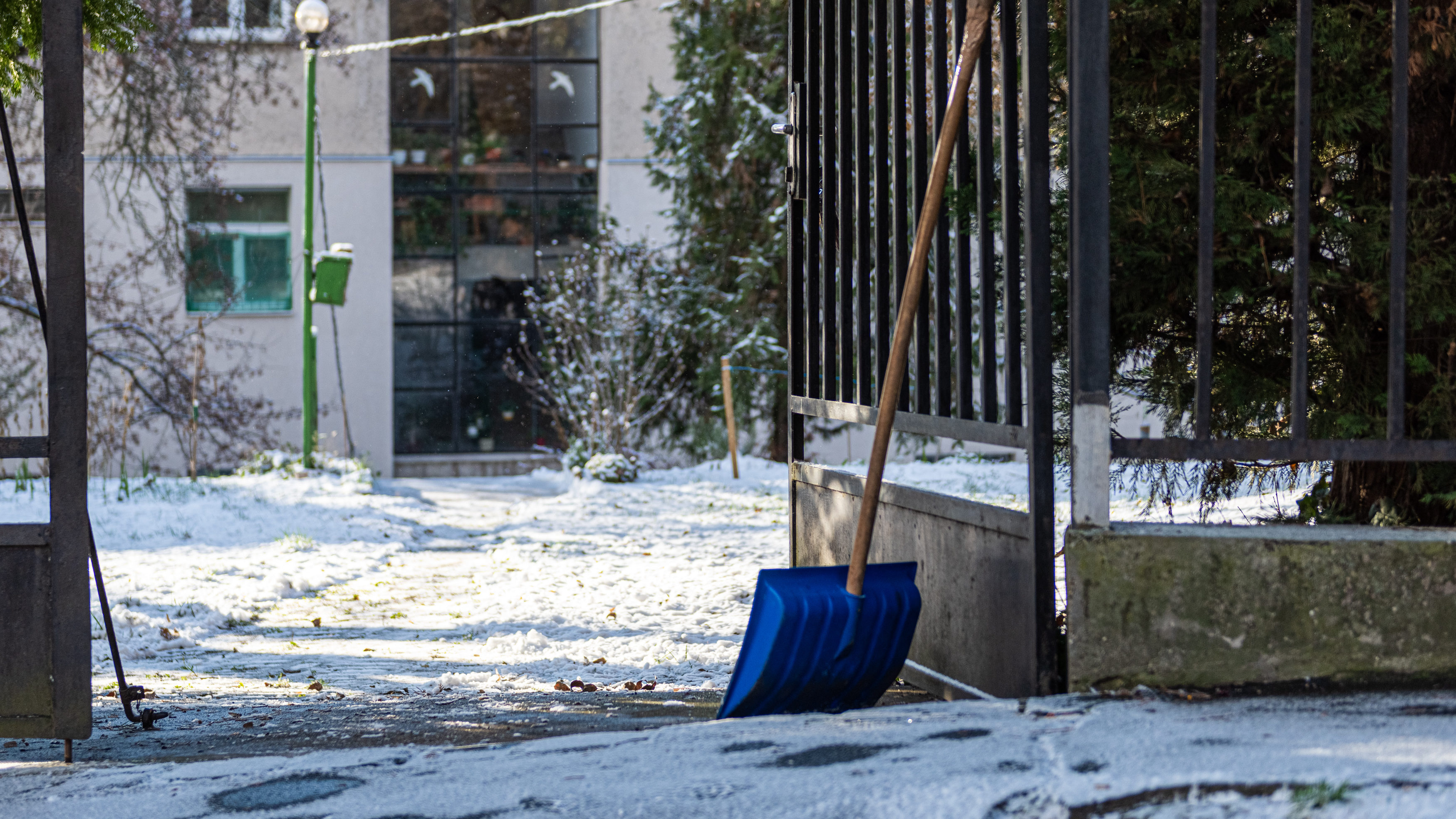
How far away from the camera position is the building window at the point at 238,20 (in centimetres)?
1512

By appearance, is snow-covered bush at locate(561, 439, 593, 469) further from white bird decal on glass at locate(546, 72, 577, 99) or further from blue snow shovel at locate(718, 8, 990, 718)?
blue snow shovel at locate(718, 8, 990, 718)

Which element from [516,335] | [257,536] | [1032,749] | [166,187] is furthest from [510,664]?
[516,335]

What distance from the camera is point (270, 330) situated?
18.8 metres

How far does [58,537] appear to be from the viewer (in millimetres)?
3672

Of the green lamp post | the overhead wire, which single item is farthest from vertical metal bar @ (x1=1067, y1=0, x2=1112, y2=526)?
the green lamp post

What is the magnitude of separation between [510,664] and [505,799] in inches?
110

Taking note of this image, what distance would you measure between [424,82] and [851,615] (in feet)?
57.2

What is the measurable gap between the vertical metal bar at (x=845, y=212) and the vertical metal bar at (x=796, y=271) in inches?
18.2

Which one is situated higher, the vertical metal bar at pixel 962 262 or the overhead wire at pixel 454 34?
the overhead wire at pixel 454 34

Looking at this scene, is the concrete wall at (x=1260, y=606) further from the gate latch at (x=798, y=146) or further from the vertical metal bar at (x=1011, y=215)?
the gate latch at (x=798, y=146)

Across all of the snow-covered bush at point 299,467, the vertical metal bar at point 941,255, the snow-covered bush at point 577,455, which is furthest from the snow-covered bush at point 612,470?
the vertical metal bar at point 941,255

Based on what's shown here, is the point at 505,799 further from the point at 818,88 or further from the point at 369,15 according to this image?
the point at 369,15

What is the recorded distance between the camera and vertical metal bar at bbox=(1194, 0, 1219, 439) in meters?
3.41

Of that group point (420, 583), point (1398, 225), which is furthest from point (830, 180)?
point (420, 583)
